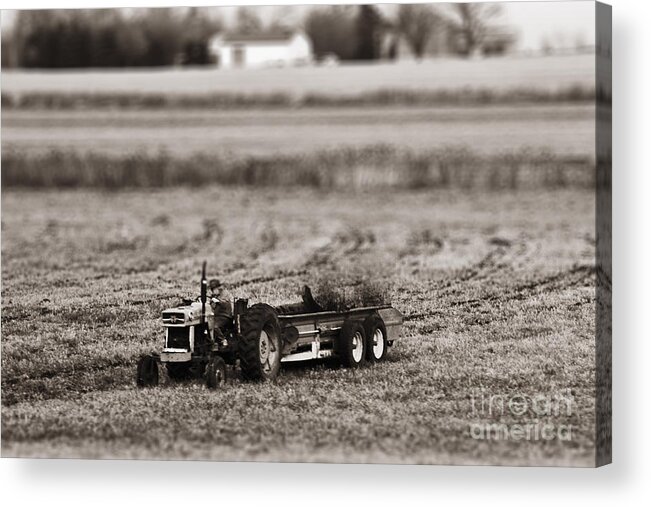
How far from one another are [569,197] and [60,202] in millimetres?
4244

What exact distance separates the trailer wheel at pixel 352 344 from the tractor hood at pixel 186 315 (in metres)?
1.09

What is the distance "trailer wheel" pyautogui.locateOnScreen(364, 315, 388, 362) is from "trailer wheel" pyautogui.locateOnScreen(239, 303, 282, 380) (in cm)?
73

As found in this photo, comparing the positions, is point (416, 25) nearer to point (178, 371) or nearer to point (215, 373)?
point (215, 373)

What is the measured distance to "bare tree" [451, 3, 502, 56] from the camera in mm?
14047

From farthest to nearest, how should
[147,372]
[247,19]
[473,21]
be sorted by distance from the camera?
[147,372], [247,19], [473,21]

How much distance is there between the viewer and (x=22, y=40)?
14.7 m

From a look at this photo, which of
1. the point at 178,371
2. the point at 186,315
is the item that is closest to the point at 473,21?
the point at 186,315

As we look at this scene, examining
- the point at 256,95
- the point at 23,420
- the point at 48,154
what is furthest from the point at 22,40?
the point at 23,420

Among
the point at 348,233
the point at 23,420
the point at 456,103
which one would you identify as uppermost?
the point at 456,103

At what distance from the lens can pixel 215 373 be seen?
14.3m

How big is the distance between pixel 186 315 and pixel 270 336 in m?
0.70

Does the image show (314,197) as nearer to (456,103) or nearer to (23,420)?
(456,103)

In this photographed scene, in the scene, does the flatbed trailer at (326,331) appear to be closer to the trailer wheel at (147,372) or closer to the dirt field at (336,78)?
the trailer wheel at (147,372)

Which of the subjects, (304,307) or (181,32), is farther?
(181,32)
